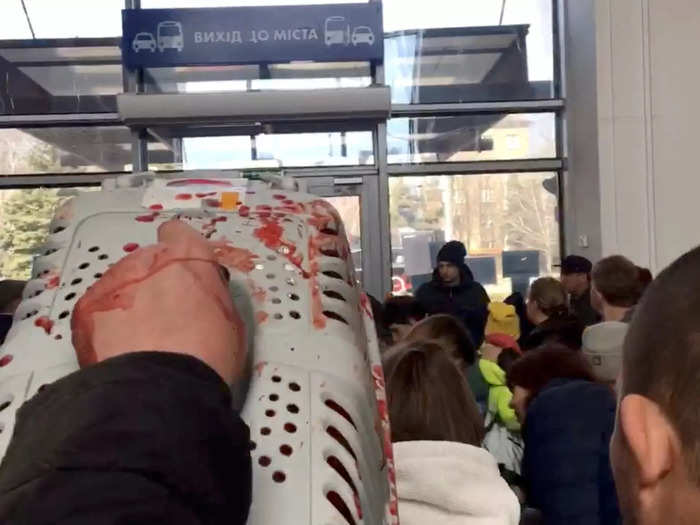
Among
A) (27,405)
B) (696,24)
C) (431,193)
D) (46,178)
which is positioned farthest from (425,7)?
(27,405)

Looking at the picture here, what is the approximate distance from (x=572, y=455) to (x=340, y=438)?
1.10 m

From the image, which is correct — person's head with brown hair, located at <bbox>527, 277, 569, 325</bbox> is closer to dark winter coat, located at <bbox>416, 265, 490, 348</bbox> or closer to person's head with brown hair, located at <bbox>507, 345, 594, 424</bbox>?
dark winter coat, located at <bbox>416, 265, 490, 348</bbox>

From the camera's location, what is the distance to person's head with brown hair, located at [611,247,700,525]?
71 centimetres

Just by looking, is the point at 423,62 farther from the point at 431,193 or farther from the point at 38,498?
the point at 38,498

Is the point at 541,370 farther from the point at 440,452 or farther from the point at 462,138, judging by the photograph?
the point at 462,138

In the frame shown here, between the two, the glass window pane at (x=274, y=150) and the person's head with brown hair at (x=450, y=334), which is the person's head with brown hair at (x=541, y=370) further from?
the glass window pane at (x=274, y=150)

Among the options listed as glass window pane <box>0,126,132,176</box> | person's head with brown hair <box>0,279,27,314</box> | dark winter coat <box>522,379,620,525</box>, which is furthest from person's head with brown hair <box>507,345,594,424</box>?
glass window pane <box>0,126,132,176</box>

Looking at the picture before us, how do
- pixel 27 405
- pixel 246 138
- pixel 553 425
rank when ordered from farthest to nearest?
pixel 246 138 → pixel 553 425 → pixel 27 405

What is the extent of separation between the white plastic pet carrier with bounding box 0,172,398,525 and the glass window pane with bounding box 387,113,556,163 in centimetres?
596

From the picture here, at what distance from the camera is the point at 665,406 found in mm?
733

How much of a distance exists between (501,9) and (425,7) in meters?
0.62

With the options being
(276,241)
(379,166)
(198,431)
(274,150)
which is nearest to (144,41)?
(274,150)

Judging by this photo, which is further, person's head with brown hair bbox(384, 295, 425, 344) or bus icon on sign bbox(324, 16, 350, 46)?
bus icon on sign bbox(324, 16, 350, 46)

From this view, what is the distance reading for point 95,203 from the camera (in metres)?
1.29
